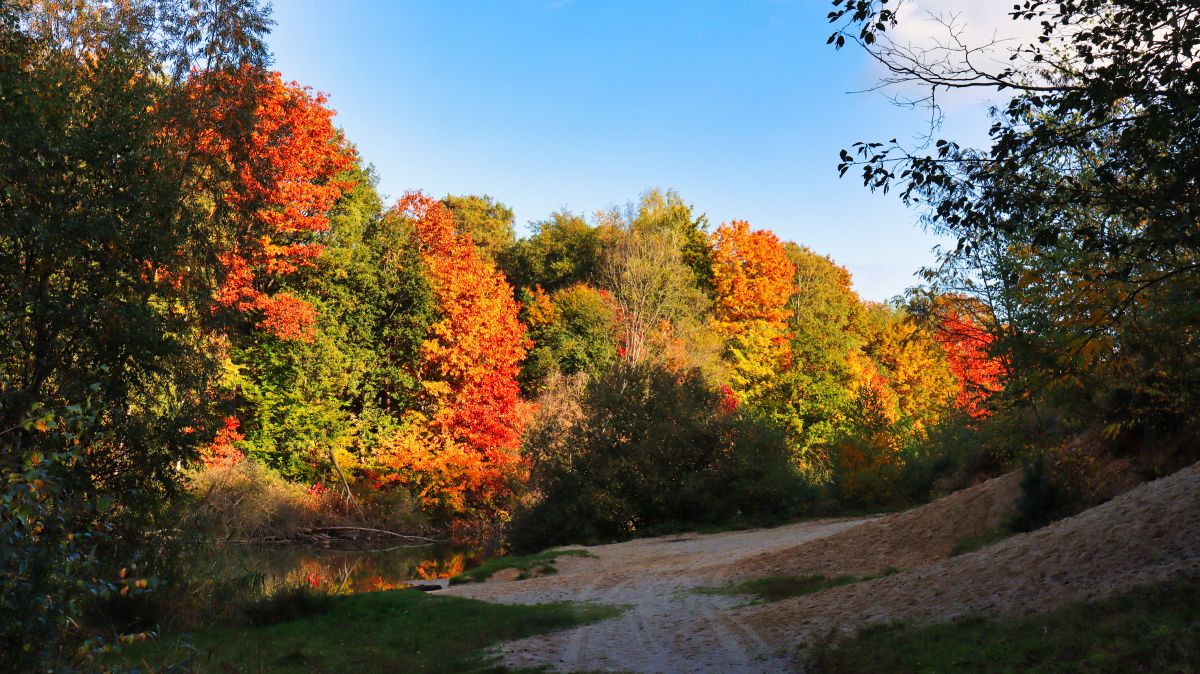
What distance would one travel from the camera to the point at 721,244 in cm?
5291

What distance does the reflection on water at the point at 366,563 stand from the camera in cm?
2112

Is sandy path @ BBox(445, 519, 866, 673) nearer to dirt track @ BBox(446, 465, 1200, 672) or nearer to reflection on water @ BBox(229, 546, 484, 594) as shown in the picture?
dirt track @ BBox(446, 465, 1200, 672)

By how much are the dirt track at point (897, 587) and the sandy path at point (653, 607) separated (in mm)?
27

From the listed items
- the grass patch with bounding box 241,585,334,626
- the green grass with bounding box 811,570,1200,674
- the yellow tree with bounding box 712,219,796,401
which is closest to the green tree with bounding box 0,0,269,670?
the grass patch with bounding box 241,585,334,626

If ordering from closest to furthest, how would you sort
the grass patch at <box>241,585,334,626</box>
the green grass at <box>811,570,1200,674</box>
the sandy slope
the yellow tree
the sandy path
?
1. the green grass at <box>811,570,1200,674</box>
2. the sandy slope
3. the sandy path
4. the grass patch at <box>241,585,334,626</box>
5. the yellow tree

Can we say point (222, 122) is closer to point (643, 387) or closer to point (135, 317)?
point (135, 317)

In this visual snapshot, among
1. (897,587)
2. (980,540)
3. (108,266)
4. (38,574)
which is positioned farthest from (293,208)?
(38,574)

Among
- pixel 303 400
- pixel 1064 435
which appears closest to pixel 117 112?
pixel 1064 435

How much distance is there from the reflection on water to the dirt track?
A: 721 cm

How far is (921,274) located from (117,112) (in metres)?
16.7

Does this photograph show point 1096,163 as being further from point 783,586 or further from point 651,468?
point 651,468

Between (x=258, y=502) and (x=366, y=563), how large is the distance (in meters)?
5.28

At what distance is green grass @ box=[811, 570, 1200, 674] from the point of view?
634cm

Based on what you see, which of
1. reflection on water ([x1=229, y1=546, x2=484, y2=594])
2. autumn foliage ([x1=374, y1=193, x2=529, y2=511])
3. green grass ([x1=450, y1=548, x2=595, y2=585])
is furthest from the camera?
autumn foliage ([x1=374, y1=193, x2=529, y2=511])
